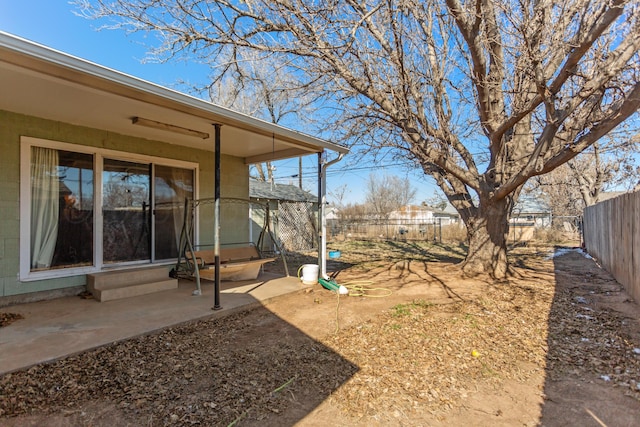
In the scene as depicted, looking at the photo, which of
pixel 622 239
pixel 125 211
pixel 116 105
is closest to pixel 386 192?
pixel 622 239

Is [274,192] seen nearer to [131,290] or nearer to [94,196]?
[94,196]

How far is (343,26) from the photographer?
488 cm

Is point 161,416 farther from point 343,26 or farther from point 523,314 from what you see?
point 343,26

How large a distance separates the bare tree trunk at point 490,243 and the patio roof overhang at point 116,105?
3.07m

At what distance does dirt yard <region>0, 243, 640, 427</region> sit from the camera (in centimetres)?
210

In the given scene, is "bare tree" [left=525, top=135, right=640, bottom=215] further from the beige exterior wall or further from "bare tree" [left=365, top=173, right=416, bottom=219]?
"bare tree" [left=365, top=173, right=416, bottom=219]

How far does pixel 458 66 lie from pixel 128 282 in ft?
20.4

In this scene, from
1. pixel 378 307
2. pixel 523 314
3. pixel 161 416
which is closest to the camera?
pixel 161 416

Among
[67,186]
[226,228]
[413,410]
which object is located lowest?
[413,410]

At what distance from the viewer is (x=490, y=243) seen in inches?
250

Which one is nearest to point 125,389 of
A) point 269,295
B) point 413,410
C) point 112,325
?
point 112,325

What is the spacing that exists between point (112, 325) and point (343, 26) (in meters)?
4.84

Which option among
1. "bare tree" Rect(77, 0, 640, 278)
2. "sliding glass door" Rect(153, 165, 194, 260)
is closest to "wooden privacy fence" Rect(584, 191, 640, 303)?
"bare tree" Rect(77, 0, 640, 278)

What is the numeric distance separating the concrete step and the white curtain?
629mm
